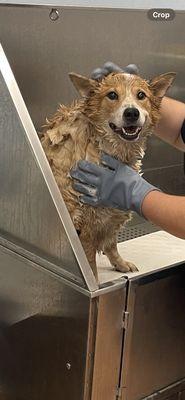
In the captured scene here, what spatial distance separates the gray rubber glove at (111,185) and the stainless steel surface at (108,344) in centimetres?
17

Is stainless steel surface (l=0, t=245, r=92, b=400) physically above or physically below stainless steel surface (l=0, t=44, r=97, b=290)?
below

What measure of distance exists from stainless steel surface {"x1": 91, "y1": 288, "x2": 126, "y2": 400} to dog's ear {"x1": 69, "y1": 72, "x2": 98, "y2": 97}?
36cm

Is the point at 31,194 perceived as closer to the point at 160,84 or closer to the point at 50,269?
the point at 50,269

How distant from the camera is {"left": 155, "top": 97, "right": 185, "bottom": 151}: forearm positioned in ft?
4.44

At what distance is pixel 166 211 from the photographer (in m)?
1.06

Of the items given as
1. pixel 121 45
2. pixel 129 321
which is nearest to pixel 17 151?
pixel 129 321

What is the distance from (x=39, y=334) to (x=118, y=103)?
46 centimetres

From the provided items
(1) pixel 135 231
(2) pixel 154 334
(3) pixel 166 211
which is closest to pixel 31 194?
(3) pixel 166 211

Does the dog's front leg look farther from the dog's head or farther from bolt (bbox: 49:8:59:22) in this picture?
bolt (bbox: 49:8:59:22)

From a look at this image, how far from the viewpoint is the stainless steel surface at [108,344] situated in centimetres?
101

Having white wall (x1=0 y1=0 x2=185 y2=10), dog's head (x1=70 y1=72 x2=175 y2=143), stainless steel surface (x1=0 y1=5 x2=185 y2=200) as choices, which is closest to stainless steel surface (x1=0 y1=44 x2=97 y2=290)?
dog's head (x1=70 y1=72 x2=175 y2=143)

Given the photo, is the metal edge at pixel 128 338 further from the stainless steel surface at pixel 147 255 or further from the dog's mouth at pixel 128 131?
the dog's mouth at pixel 128 131

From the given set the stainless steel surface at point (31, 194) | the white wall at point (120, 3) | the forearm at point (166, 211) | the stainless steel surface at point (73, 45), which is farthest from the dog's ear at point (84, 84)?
the white wall at point (120, 3)

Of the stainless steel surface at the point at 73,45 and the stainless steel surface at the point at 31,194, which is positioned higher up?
the stainless steel surface at the point at 73,45
